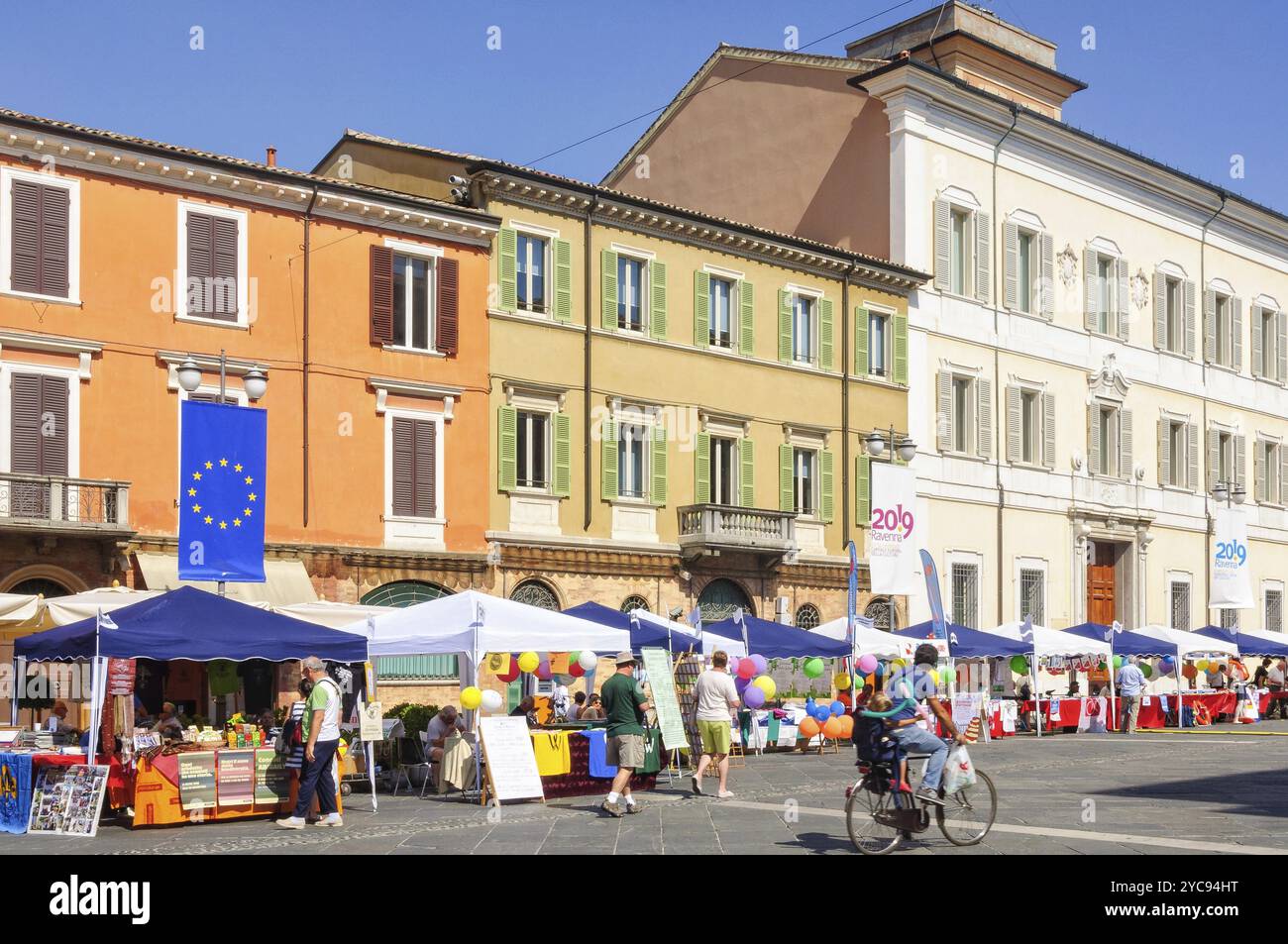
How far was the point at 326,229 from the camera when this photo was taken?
28562mm

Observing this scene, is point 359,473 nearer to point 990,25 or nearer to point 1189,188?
point 990,25

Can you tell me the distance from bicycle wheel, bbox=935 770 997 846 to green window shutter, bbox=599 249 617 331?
1981 centimetres

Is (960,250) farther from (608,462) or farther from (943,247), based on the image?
(608,462)

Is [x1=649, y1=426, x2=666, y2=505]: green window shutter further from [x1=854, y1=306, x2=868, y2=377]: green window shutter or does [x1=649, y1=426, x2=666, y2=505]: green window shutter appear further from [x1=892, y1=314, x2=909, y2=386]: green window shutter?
[x1=892, y1=314, x2=909, y2=386]: green window shutter

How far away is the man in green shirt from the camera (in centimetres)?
1725

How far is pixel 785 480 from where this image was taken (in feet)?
116

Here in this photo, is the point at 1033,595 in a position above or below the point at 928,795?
above

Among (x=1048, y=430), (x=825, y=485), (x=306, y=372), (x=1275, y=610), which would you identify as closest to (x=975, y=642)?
(x=825, y=485)

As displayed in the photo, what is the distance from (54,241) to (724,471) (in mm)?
14734

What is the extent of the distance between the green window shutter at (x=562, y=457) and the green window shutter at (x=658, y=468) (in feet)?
7.00

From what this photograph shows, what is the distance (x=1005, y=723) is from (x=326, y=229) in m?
16.6

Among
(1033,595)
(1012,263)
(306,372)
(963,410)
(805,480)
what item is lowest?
(1033,595)

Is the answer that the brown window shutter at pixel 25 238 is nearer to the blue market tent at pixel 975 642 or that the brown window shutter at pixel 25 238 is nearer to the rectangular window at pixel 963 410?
the blue market tent at pixel 975 642
